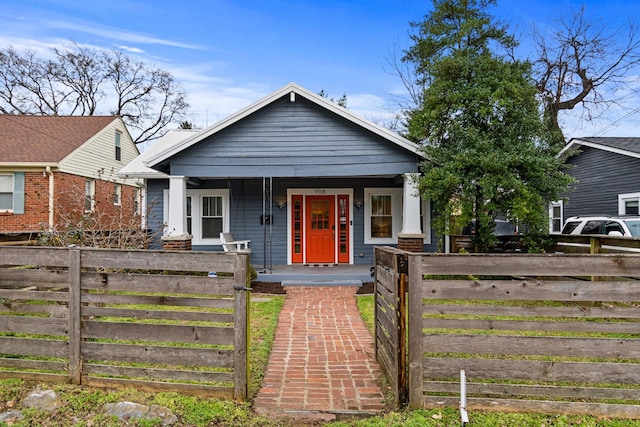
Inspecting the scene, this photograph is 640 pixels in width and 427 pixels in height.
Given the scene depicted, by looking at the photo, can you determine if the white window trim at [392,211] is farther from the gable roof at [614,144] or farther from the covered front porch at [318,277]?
the gable roof at [614,144]

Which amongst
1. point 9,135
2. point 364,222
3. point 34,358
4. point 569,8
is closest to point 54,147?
point 9,135

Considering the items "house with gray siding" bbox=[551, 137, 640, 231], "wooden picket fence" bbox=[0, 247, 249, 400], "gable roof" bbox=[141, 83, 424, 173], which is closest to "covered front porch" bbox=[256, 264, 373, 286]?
"gable roof" bbox=[141, 83, 424, 173]

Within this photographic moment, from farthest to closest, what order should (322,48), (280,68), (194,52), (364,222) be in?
(280,68), (194,52), (322,48), (364,222)

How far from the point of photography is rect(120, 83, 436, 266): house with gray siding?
31.4ft

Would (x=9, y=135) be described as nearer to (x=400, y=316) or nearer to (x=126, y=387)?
(x=126, y=387)

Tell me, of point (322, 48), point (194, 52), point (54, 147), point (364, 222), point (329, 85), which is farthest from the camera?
point (329, 85)

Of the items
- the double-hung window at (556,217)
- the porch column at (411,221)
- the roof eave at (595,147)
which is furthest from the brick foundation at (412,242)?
the double-hung window at (556,217)

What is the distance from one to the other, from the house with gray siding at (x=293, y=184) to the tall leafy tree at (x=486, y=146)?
0.88m

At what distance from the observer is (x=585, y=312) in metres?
3.02

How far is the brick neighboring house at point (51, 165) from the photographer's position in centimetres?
1509

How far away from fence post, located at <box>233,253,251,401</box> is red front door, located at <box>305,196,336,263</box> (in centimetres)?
819

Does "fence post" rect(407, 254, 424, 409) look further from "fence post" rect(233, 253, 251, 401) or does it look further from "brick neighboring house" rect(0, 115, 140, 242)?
"brick neighboring house" rect(0, 115, 140, 242)

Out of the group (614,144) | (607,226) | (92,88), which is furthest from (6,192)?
(614,144)

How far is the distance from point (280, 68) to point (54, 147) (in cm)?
1181
